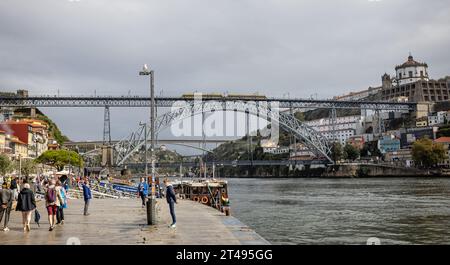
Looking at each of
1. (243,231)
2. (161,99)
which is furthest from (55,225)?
(161,99)

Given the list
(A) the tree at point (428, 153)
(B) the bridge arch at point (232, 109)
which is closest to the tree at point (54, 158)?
(B) the bridge arch at point (232, 109)

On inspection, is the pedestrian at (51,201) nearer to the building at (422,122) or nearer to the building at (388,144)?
the building at (388,144)

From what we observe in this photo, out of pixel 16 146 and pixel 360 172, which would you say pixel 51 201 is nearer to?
pixel 16 146

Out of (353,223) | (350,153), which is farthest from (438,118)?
(353,223)

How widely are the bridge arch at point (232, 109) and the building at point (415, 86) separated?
32529 mm

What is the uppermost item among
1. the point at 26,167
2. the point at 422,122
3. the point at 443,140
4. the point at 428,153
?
the point at 422,122

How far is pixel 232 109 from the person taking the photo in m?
81.8

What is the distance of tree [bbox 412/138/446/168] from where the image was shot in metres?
76.6

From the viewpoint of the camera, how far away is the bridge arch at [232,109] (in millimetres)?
76125

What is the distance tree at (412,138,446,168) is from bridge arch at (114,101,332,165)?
17257 millimetres

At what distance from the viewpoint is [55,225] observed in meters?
11.3

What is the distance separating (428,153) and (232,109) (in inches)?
1254

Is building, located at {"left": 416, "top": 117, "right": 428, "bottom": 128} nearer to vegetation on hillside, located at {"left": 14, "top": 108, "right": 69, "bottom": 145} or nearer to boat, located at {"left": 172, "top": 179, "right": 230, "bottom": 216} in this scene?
vegetation on hillside, located at {"left": 14, "top": 108, "right": 69, "bottom": 145}
